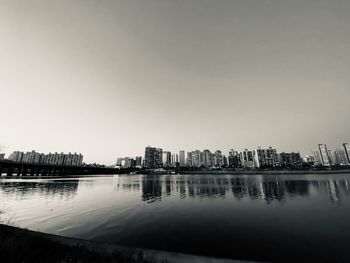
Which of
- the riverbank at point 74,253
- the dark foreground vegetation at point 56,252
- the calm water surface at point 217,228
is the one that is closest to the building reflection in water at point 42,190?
the calm water surface at point 217,228

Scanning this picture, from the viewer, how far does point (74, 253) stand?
10.9 meters

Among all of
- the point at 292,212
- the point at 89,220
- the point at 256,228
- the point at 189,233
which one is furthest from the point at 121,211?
the point at 292,212

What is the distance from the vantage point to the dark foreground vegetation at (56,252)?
9.93m

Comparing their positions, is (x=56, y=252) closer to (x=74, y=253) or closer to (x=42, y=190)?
(x=74, y=253)

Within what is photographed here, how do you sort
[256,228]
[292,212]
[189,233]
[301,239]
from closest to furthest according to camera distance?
[301,239] < [189,233] < [256,228] < [292,212]

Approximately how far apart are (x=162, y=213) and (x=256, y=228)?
47.4ft

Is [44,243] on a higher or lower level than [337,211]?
higher

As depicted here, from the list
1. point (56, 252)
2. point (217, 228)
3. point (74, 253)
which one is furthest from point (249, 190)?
point (56, 252)

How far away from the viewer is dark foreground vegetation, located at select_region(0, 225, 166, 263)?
32.6 ft

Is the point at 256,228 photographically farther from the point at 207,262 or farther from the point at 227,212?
the point at 207,262

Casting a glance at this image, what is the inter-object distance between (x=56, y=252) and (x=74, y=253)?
1.24 m

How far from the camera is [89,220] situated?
81.5 ft

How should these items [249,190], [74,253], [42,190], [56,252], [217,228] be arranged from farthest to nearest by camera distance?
1. [249,190]
2. [42,190]
3. [217,228]
4. [56,252]
5. [74,253]

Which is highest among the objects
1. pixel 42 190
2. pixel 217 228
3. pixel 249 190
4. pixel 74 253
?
pixel 42 190
